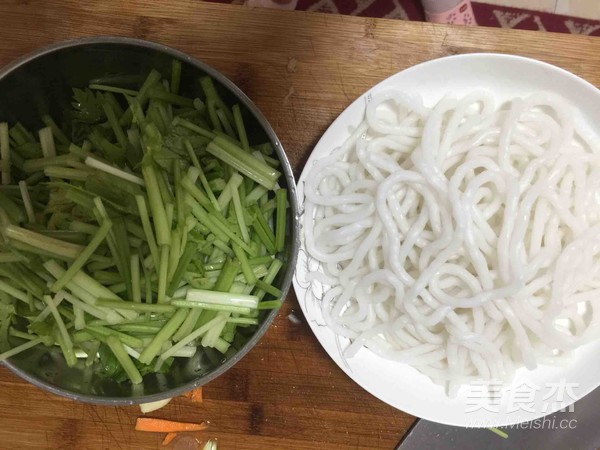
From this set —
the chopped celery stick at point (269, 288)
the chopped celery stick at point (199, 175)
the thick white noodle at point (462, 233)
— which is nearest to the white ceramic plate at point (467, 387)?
the thick white noodle at point (462, 233)

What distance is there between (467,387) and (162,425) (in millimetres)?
821

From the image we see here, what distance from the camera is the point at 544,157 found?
4.44 ft

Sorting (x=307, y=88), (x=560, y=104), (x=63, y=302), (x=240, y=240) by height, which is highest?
(x=307, y=88)

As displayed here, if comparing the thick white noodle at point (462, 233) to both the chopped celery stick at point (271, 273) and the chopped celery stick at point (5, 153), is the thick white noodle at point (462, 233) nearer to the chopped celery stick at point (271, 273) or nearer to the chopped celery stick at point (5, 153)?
the chopped celery stick at point (271, 273)

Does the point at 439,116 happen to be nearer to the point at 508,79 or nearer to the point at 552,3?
the point at 508,79

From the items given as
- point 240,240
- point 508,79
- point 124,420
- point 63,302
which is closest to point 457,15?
point 508,79

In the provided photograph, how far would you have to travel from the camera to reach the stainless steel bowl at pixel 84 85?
122 centimetres

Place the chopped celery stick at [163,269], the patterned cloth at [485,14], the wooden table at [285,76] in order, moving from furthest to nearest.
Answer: the patterned cloth at [485,14] → the wooden table at [285,76] → the chopped celery stick at [163,269]

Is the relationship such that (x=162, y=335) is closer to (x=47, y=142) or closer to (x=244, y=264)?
(x=244, y=264)

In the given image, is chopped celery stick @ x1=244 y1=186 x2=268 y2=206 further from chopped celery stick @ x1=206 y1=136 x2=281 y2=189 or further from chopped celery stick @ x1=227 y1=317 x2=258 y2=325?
chopped celery stick @ x1=227 y1=317 x2=258 y2=325

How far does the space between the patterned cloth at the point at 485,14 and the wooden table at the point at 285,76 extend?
0.58 meters

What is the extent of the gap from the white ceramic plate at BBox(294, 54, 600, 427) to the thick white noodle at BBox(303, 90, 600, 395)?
0.03 metres

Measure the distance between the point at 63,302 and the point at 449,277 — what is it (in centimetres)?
91

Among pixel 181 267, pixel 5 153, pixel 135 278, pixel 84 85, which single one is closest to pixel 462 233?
pixel 181 267
